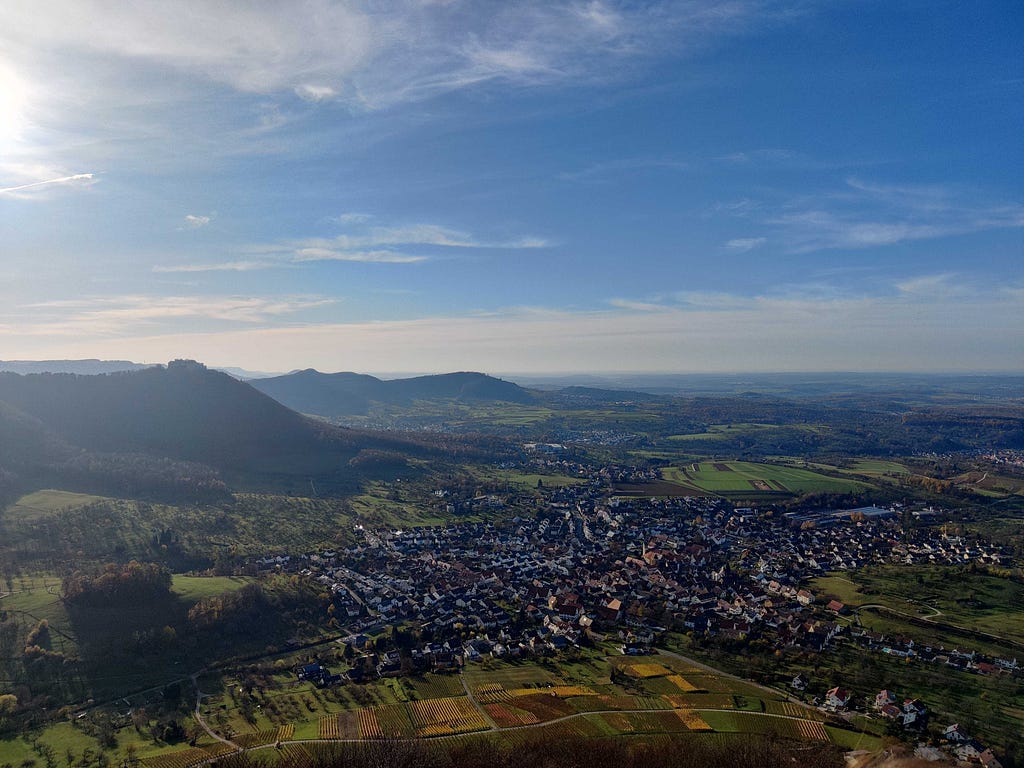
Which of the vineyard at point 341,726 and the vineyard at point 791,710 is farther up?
the vineyard at point 341,726

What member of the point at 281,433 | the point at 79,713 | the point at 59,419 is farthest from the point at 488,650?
the point at 59,419

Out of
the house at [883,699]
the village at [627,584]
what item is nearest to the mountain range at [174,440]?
the village at [627,584]

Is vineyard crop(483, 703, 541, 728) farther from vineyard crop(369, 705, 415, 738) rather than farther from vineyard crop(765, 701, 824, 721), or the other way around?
vineyard crop(765, 701, 824, 721)

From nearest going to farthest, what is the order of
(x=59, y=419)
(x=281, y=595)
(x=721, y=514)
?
(x=281, y=595)
(x=721, y=514)
(x=59, y=419)

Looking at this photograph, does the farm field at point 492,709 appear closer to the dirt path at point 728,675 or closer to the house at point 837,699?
the dirt path at point 728,675

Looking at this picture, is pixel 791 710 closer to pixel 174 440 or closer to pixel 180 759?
pixel 180 759

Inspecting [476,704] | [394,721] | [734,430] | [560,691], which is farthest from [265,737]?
[734,430]

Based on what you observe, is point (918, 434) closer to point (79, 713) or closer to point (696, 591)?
point (696, 591)
